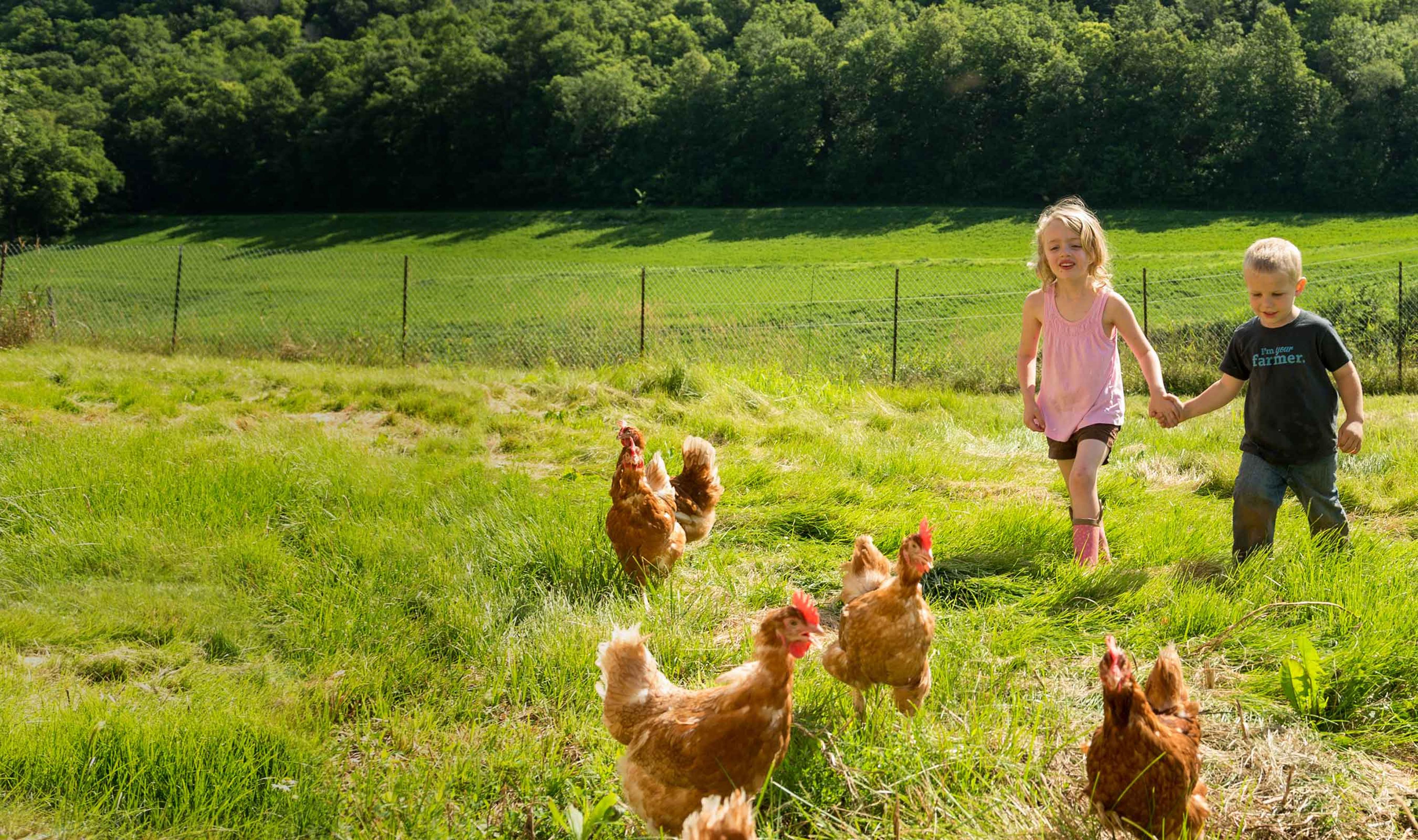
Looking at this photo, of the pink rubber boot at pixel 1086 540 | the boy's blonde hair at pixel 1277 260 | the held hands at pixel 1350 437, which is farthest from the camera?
the pink rubber boot at pixel 1086 540

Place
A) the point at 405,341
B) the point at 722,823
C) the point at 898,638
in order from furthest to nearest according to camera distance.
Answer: the point at 405,341 < the point at 898,638 < the point at 722,823

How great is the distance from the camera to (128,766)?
8.80ft

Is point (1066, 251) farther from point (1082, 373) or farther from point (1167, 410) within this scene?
point (1167, 410)

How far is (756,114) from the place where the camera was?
61781mm

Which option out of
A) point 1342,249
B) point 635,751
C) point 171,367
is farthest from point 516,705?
point 1342,249

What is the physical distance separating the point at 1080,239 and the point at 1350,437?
1446 mm

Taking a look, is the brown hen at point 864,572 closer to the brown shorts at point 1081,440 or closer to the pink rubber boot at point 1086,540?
the pink rubber boot at point 1086,540

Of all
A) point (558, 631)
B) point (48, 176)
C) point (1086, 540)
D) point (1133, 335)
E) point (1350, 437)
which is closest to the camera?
point (558, 631)

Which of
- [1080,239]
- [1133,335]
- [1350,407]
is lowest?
[1350,407]

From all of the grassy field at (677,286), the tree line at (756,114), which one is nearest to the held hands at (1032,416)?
the grassy field at (677,286)

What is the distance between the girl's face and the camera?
176 inches

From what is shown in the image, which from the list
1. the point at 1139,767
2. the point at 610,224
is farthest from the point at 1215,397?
the point at 610,224

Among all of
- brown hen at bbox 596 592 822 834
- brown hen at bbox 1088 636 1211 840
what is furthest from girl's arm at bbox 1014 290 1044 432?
brown hen at bbox 596 592 822 834

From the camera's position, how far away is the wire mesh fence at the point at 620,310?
46.6 feet
